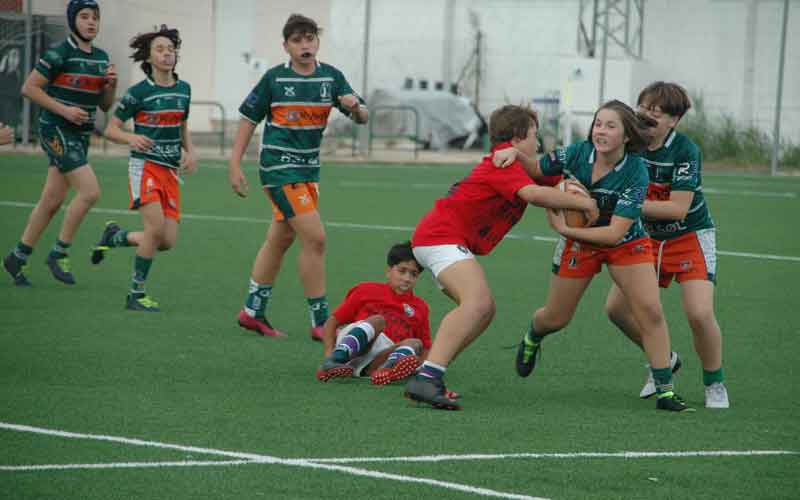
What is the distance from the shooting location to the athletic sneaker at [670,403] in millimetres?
6801

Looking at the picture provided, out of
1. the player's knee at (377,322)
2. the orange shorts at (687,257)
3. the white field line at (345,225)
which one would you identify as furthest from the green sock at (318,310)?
the white field line at (345,225)

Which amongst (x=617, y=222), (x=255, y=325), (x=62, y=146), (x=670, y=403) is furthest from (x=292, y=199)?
(x=670, y=403)

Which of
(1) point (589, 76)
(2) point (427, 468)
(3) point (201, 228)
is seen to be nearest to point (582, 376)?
(2) point (427, 468)

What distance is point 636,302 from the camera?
6.81 m

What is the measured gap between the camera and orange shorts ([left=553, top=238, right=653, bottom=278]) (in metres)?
6.79

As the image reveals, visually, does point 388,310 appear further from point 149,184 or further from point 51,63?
point 51,63

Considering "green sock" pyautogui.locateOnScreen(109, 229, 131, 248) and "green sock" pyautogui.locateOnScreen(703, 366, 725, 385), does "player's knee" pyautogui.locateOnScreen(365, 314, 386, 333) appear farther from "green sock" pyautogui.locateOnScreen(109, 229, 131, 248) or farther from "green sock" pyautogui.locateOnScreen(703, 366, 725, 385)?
"green sock" pyautogui.locateOnScreen(109, 229, 131, 248)

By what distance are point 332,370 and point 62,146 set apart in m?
4.33

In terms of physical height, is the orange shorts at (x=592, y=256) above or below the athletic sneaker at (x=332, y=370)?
above

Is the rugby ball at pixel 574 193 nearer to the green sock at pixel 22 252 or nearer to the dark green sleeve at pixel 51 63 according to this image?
the dark green sleeve at pixel 51 63

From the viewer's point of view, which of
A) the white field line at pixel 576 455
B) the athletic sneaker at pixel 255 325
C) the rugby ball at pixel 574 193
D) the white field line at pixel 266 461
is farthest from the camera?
the athletic sneaker at pixel 255 325

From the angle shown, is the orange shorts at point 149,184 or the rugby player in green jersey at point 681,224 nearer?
the rugby player in green jersey at point 681,224

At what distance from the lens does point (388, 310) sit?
305 inches

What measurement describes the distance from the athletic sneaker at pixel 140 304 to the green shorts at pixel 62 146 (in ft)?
4.81
